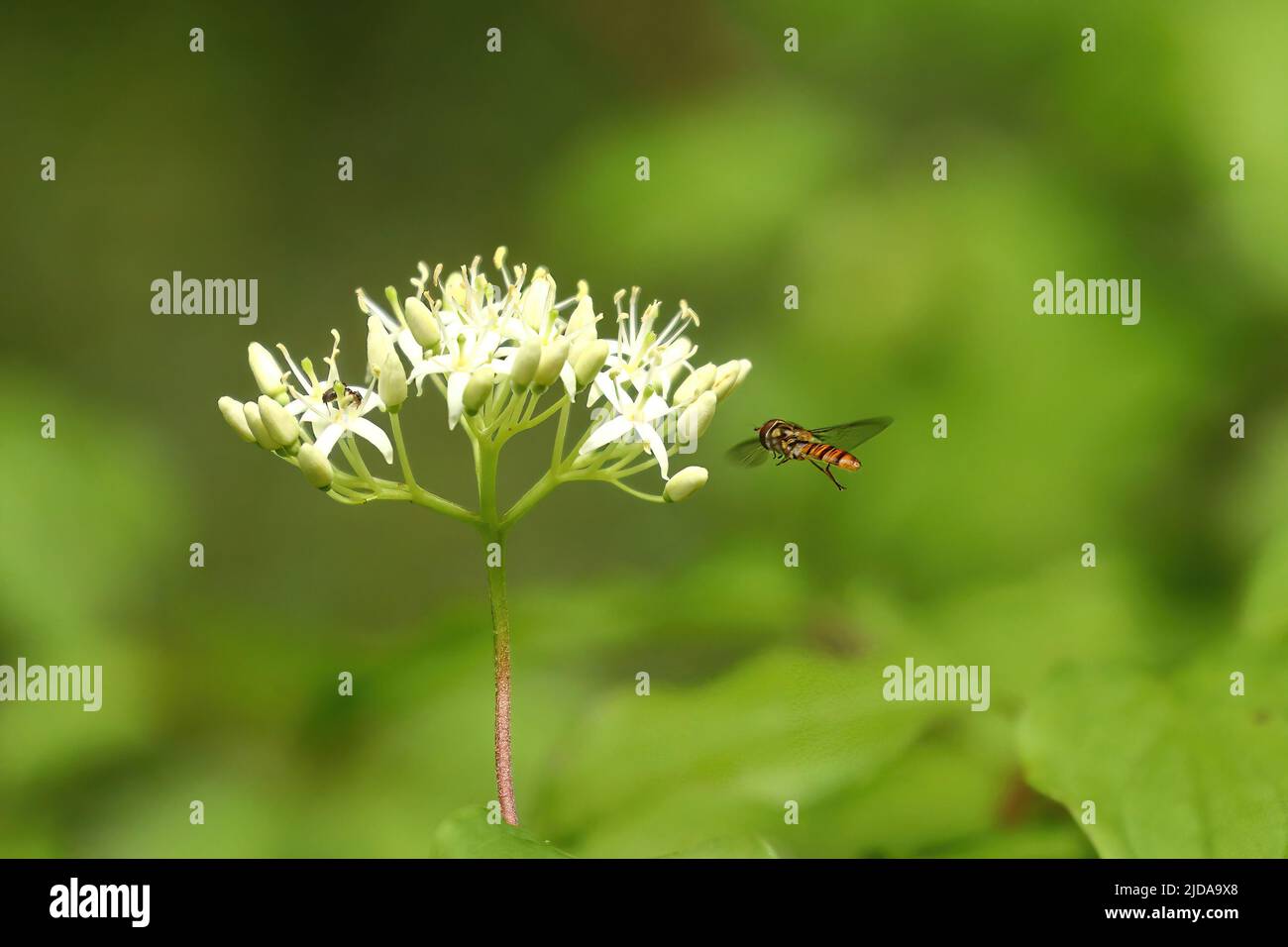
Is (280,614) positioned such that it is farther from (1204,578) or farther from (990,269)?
(1204,578)

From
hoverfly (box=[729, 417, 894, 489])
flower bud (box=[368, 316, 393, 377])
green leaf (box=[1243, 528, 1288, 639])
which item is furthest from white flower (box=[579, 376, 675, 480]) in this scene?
green leaf (box=[1243, 528, 1288, 639])

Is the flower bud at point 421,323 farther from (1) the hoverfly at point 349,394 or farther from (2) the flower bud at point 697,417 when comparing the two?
(2) the flower bud at point 697,417

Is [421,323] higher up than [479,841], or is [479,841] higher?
[421,323]

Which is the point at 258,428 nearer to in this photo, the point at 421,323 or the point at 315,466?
the point at 315,466

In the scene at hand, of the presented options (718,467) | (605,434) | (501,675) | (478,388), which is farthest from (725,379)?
(718,467)

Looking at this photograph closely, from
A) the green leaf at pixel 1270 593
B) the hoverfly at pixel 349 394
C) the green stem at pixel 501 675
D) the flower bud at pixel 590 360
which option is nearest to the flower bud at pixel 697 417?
the flower bud at pixel 590 360
